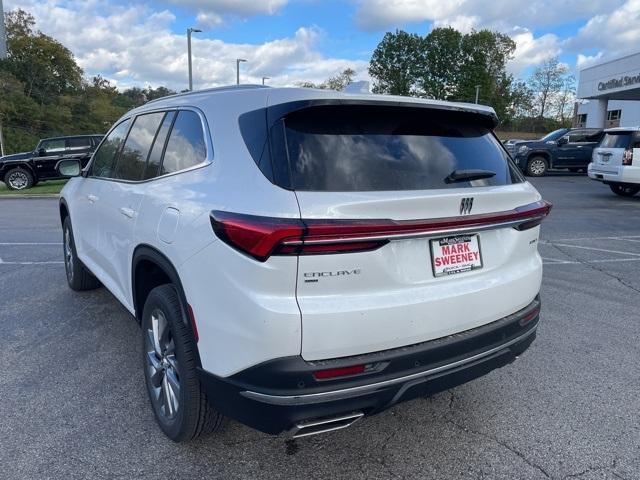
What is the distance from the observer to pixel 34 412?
3002 millimetres

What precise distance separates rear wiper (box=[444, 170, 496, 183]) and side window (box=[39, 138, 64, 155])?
18.1 metres

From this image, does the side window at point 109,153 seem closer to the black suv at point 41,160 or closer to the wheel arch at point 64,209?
the wheel arch at point 64,209

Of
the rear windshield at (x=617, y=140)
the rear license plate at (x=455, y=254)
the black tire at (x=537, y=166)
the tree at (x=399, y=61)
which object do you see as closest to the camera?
the rear license plate at (x=455, y=254)

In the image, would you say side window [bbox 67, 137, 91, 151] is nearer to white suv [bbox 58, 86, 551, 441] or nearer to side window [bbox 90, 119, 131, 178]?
side window [bbox 90, 119, 131, 178]

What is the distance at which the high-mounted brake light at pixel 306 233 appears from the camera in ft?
6.42

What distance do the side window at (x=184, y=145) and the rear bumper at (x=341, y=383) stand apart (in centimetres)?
109

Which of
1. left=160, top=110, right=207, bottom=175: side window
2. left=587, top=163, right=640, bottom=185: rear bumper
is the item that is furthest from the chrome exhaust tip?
left=587, top=163, right=640, bottom=185: rear bumper

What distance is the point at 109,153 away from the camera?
4.03m

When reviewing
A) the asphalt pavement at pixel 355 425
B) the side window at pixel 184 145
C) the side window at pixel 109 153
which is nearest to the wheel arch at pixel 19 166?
the asphalt pavement at pixel 355 425

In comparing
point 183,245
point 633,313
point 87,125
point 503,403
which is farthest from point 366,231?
point 87,125

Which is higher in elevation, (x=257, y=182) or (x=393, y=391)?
(x=257, y=182)

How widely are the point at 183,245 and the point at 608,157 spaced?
44.8 ft

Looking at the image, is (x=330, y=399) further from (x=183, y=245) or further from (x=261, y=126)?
(x=261, y=126)

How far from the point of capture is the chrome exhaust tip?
6.84ft
